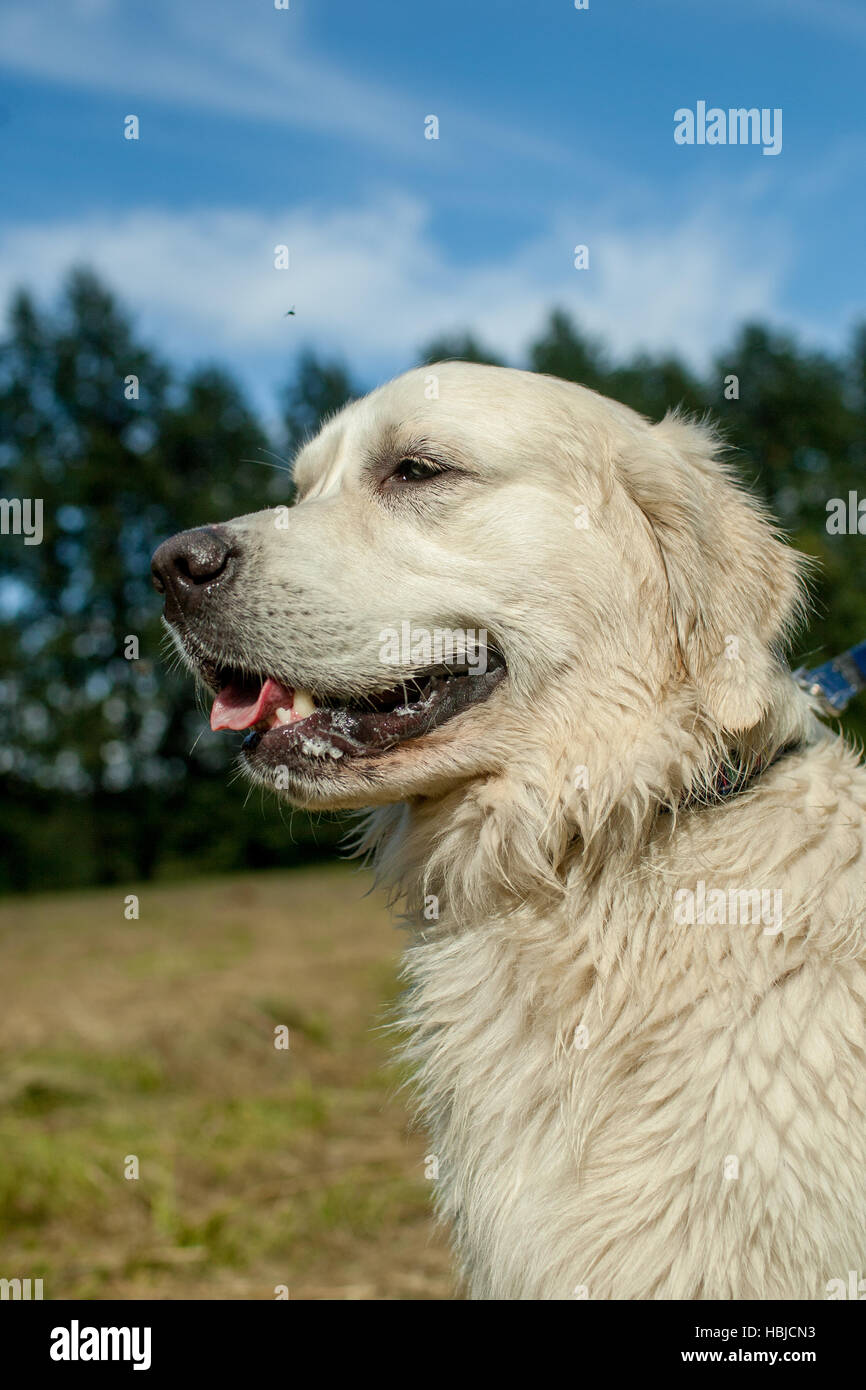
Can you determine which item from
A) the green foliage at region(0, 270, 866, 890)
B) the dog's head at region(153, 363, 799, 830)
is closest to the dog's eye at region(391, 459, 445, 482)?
the dog's head at region(153, 363, 799, 830)

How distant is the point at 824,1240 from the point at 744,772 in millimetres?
1053

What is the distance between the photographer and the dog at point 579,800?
7.64ft

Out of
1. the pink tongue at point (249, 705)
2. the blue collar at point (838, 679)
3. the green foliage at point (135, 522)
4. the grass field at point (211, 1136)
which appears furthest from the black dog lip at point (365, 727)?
the green foliage at point (135, 522)

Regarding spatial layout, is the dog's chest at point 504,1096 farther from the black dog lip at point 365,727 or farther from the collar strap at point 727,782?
the black dog lip at point 365,727

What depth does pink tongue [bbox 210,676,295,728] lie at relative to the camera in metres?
2.96

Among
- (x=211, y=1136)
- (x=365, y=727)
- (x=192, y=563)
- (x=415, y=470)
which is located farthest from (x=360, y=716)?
(x=211, y=1136)

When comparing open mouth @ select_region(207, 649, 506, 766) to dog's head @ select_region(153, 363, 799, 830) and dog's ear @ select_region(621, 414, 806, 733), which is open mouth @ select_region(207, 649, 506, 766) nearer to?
dog's head @ select_region(153, 363, 799, 830)

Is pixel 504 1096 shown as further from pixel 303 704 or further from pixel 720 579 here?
pixel 720 579

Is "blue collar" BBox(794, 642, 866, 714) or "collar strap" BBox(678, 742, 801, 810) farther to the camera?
"blue collar" BBox(794, 642, 866, 714)

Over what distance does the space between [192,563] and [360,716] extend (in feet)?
2.03

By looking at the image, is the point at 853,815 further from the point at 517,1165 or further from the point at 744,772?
the point at 517,1165

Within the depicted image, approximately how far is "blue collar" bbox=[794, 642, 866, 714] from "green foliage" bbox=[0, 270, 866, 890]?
2122cm

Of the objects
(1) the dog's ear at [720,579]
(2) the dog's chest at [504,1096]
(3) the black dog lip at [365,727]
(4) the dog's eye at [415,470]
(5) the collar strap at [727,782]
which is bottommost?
(2) the dog's chest at [504,1096]
